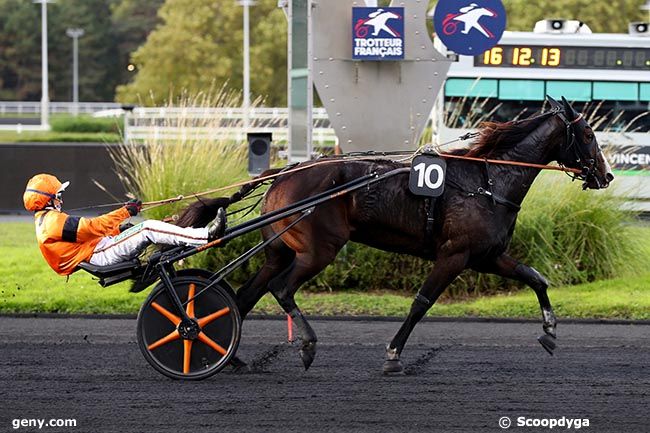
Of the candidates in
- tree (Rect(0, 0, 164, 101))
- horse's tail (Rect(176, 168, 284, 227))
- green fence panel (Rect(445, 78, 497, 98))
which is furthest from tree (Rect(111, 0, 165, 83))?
horse's tail (Rect(176, 168, 284, 227))

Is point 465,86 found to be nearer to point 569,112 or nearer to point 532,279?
point 569,112

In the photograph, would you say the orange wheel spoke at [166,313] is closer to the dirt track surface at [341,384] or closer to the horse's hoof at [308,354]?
the dirt track surface at [341,384]

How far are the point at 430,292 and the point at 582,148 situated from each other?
149 cm

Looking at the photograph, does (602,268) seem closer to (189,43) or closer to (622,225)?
(622,225)

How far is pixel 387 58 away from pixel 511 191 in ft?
13.0

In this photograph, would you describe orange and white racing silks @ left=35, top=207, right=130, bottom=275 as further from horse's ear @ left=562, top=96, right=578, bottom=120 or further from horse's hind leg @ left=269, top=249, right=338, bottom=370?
horse's ear @ left=562, top=96, right=578, bottom=120

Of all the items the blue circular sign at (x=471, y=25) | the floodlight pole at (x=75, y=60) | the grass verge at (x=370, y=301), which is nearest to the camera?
the grass verge at (x=370, y=301)

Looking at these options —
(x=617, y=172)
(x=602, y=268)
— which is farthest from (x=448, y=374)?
(x=617, y=172)

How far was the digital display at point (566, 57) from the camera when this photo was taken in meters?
19.2

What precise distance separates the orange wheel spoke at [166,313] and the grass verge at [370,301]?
3.05 m

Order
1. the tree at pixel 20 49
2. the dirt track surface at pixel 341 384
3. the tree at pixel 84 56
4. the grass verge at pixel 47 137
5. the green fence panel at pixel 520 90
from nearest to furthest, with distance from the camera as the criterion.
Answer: the dirt track surface at pixel 341 384
the green fence panel at pixel 520 90
the grass verge at pixel 47 137
the tree at pixel 20 49
the tree at pixel 84 56

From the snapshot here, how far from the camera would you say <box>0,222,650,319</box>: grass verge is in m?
10.1

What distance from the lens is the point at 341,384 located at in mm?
6965

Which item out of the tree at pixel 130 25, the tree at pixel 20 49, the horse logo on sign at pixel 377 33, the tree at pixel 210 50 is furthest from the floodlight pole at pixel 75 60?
the horse logo on sign at pixel 377 33
